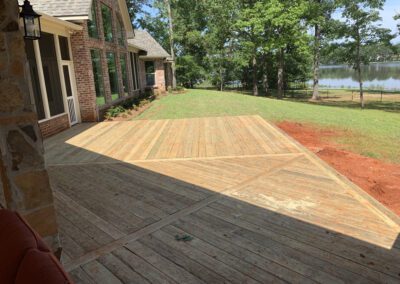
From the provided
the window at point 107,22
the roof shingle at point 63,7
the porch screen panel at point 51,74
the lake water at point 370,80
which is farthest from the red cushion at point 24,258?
the lake water at point 370,80

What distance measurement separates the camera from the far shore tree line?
22594mm

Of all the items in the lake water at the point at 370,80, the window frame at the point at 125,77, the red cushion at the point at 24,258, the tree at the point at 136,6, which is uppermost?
the tree at the point at 136,6

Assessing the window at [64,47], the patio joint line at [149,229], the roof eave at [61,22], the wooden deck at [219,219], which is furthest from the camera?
the window at [64,47]

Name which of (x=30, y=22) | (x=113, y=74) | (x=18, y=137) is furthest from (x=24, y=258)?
(x=113, y=74)

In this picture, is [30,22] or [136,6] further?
[136,6]

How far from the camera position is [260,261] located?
285cm

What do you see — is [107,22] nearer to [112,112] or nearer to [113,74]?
[113,74]

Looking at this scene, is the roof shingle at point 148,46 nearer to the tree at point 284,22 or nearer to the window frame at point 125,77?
the window frame at point 125,77

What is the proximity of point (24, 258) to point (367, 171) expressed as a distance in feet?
20.6

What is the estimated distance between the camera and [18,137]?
257 cm

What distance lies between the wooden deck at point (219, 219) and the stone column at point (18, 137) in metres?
0.68

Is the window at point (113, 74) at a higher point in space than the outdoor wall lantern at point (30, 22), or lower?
lower

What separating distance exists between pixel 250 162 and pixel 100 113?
7.87m

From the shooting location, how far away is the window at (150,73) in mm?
24367
